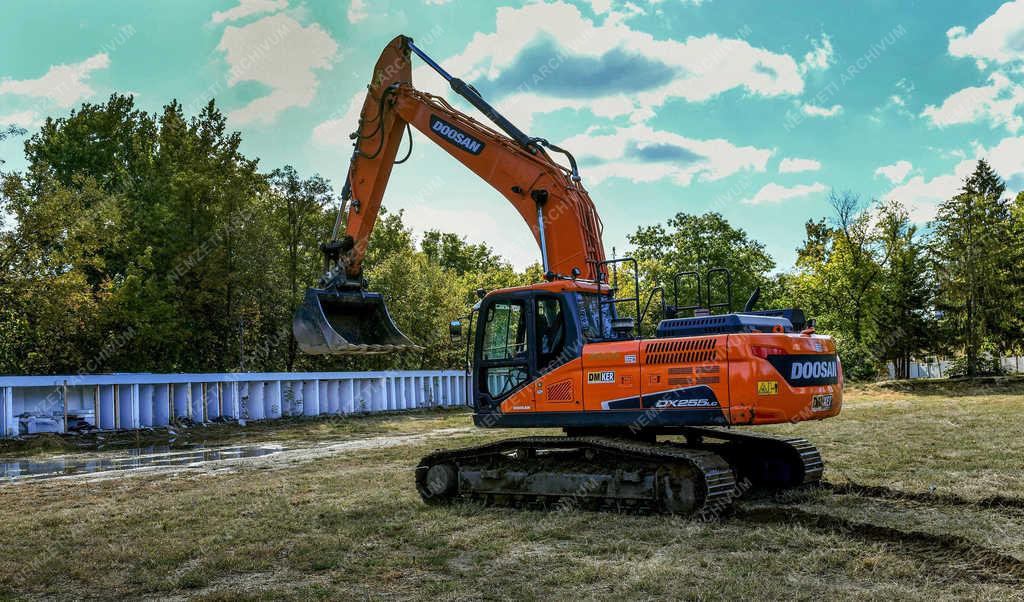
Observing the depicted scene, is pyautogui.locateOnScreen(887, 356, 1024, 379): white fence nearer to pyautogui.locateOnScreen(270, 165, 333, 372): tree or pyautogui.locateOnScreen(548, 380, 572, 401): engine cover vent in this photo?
pyautogui.locateOnScreen(270, 165, 333, 372): tree

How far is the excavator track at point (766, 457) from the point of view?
10.1 meters

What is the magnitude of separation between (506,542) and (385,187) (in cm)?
742

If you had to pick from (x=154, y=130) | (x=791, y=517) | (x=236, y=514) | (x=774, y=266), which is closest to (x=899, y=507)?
(x=791, y=517)

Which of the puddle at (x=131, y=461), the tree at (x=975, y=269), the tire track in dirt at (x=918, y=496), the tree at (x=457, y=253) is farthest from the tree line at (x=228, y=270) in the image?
the tree at (x=457, y=253)

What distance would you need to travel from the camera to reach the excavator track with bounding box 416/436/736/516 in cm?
865

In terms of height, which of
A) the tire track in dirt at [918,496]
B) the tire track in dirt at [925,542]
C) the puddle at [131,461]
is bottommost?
the puddle at [131,461]

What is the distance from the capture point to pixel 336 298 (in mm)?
12352

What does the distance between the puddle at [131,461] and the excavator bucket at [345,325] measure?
5915mm

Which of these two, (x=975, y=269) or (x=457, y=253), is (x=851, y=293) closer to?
(x=975, y=269)

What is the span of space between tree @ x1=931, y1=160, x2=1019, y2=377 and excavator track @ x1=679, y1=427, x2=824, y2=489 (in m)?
33.3

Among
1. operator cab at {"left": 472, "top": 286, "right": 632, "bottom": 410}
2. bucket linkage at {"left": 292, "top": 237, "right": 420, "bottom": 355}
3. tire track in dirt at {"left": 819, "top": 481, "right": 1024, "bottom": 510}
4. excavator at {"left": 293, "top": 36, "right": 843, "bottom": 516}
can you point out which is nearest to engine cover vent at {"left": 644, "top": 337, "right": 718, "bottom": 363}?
excavator at {"left": 293, "top": 36, "right": 843, "bottom": 516}

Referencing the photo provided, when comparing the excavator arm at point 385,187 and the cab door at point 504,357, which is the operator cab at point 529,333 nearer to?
the cab door at point 504,357

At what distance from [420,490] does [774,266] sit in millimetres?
48302

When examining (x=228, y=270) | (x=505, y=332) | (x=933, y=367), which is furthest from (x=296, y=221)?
(x=933, y=367)
